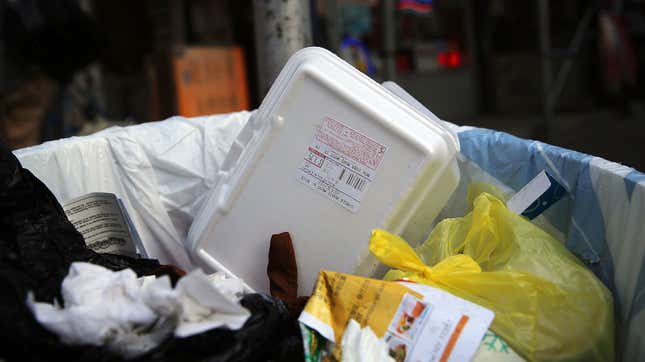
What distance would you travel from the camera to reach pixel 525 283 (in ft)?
4.40

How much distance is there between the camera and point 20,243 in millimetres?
1277

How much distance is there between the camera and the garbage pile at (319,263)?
3.57ft

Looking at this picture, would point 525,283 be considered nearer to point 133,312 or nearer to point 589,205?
point 589,205

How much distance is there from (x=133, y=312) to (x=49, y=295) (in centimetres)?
24

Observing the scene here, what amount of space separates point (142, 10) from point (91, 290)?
4140mm

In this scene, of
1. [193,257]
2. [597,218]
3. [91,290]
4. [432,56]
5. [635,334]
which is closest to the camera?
[91,290]

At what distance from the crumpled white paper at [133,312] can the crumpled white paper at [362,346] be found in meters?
0.22

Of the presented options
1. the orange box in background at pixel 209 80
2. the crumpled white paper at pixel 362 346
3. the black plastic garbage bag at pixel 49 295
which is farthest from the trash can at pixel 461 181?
the orange box in background at pixel 209 80

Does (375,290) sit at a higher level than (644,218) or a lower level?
lower

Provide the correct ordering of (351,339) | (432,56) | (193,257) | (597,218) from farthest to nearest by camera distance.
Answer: (432,56), (193,257), (597,218), (351,339)

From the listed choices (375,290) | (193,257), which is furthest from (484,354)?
(193,257)

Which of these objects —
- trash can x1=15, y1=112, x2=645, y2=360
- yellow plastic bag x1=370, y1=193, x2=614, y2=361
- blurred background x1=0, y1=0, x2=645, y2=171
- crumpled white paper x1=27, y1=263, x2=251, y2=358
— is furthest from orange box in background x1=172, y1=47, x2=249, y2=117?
crumpled white paper x1=27, y1=263, x2=251, y2=358

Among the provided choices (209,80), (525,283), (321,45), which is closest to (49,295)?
(525,283)

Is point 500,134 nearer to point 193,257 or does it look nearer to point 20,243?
point 193,257
